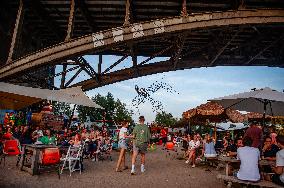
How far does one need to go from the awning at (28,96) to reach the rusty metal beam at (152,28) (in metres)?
1.15

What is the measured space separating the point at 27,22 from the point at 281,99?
9.21m

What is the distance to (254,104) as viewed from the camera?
1066 centimetres

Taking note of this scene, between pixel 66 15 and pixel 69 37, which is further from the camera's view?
pixel 66 15

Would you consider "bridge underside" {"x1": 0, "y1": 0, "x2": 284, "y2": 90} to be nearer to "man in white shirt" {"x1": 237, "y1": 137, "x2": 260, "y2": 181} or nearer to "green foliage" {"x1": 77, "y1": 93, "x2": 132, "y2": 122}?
"man in white shirt" {"x1": 237, "y1": 137, "x2": 260, "y2": 181}

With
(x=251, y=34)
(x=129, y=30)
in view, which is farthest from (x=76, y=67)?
(x=251, y=34)

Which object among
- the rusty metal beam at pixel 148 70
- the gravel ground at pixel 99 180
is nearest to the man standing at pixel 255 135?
the gravel ground at pixel 99 180

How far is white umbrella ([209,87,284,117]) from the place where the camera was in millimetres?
7855

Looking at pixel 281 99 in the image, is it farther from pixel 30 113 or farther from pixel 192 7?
pixel 30 113

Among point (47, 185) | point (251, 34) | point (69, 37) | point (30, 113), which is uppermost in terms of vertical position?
point (251, 34)

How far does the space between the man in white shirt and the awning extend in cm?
614

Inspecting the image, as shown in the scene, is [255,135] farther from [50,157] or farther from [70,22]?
[70,22]

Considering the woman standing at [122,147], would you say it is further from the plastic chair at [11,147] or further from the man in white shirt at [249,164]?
the man in white shirt at [249,164]

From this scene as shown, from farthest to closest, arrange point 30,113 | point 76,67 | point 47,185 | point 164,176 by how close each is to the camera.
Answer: point 30,113 < point 76,67 < point 164,176 < point 47,185

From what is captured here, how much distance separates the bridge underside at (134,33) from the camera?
753cm
